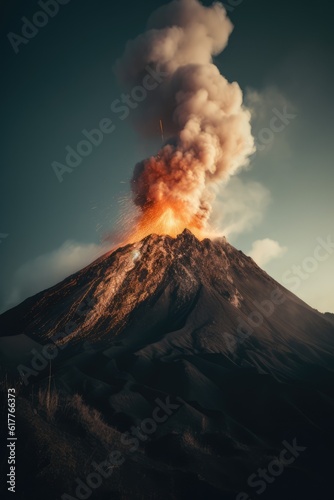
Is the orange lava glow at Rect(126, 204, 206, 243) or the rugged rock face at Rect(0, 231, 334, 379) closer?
the rugged rock face at Rect(0, 231, 334, 379)

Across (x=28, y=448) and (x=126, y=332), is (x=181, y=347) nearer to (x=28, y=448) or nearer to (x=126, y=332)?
(x=126, y=332)

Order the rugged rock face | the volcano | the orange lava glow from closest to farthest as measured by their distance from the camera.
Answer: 1. the volcano
2. the rugged rock face
3. the orange lava glow

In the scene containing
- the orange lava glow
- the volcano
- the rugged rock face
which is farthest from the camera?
the orange lava glow

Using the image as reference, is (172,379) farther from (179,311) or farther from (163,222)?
(163,222)

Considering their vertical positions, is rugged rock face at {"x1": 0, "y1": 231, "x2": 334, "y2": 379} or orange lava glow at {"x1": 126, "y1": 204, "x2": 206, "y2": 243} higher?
orange lava glow at {"x1": 126, "y1": 204, "x2": 206, "y2": 243}

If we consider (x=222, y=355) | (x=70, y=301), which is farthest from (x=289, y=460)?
(x=70, y=301)

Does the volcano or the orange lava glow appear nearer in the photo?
the volcano
